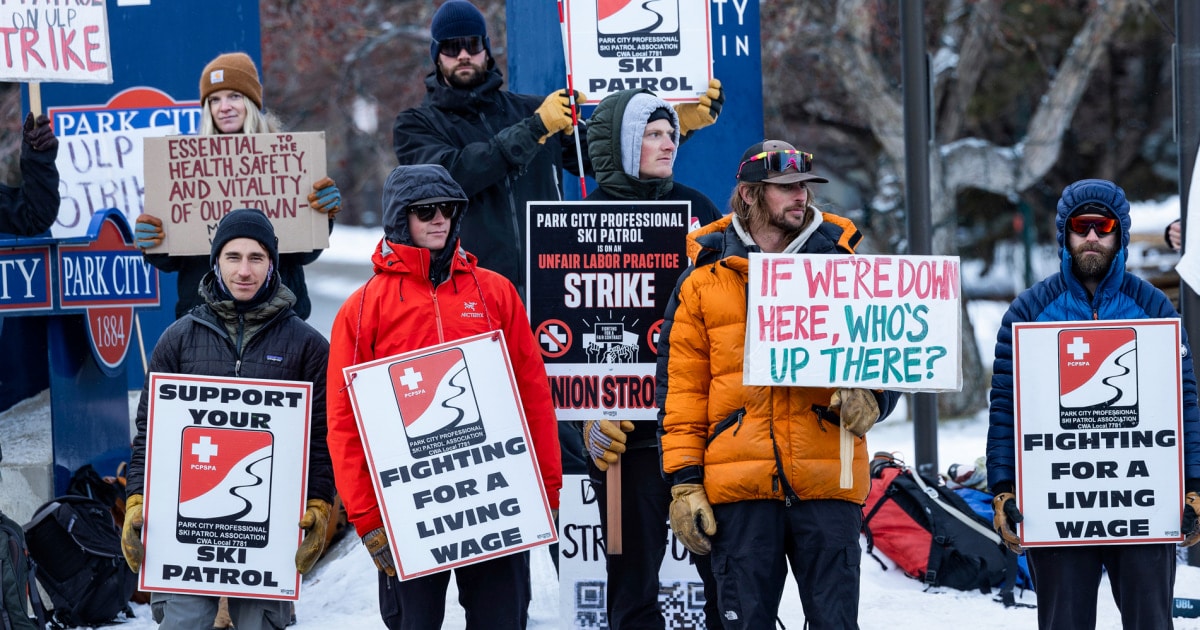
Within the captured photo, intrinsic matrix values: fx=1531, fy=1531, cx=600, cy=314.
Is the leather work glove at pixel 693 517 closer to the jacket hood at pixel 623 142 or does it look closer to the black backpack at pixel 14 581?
the jacket hood at pixel 623 142

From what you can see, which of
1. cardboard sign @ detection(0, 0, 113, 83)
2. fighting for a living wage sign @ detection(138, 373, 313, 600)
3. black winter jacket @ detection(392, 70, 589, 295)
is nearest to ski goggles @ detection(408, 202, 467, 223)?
fighting for a living wage sign @ detection(138, 373, 313, 600)

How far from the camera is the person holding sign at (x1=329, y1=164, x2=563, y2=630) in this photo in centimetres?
505

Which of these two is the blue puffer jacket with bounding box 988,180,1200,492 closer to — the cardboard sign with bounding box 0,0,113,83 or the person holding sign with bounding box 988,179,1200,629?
the person holding sign with bounding box 988,179,1200,629

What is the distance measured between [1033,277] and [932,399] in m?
11.3

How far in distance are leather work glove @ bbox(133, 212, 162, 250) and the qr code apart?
2372mm

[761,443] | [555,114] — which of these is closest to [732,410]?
[761,443]

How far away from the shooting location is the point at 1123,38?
18891 millimetres

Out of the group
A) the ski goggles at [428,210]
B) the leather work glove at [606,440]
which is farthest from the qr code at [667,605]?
the ski goggles at [428,210]

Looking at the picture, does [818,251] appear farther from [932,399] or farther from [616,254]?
[932,399]

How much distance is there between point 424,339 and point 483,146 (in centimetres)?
132

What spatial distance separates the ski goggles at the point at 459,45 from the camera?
642cm

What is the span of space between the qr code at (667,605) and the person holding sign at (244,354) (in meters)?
1.35

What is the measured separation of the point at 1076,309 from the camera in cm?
535

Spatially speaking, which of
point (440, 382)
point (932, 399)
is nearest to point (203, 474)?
point (440, 382)
